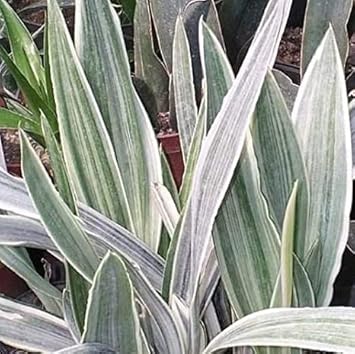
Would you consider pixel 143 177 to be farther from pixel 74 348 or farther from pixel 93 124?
pixel 74 348

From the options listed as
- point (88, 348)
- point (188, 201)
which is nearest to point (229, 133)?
point (188, 201)

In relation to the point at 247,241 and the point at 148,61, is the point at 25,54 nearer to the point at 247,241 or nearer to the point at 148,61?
the point at 148,61

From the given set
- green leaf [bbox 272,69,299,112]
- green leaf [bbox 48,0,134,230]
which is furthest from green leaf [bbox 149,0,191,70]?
green leaf [bbox 48,0,134,230]

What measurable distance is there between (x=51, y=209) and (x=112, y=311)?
91 mm

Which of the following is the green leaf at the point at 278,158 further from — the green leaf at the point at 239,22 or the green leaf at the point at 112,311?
the green leaf at the point at 239,22

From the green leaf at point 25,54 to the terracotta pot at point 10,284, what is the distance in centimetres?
21

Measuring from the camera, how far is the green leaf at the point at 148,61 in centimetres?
94

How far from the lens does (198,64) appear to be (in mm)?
922

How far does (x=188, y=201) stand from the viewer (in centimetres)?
59

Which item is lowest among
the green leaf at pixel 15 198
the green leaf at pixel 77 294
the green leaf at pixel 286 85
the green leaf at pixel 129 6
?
the green leaf at pixel 77 294

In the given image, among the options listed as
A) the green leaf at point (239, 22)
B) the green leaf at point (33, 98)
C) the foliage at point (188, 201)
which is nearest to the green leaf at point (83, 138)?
the foliage at point (188, 201)

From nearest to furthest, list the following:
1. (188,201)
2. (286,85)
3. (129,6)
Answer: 1. (188,201)
2. (286,85)
3. (129,6)

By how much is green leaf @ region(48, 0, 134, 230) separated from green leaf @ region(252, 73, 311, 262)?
123mm

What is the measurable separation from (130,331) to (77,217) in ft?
0.33
